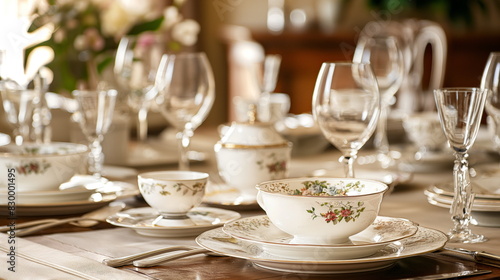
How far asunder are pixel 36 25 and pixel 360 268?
132cm

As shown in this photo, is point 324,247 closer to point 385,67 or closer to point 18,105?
point 18,105

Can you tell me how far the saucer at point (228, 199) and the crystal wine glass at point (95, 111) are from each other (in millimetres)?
216

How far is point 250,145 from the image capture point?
4.81 ft

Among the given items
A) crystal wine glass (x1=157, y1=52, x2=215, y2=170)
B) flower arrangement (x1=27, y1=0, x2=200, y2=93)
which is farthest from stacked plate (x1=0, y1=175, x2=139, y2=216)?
flower arrangement (x1=27, y1=0, x2=200, y2=93)

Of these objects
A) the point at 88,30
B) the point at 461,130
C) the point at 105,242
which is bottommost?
the point at 105,242

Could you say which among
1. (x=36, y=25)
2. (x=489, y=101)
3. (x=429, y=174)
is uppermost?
(x=36, y=25)

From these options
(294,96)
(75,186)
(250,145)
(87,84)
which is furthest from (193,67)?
(294,96)

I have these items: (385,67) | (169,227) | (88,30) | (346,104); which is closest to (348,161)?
(346,104)

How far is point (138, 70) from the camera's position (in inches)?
74.8

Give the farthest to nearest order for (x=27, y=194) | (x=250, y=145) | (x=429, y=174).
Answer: (x=429, y=174), (x=250, y=145), (x=27, y=194)

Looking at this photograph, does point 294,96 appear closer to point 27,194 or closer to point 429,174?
point 429,174

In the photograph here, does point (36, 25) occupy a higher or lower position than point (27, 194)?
higher

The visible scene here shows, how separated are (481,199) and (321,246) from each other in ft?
1.31

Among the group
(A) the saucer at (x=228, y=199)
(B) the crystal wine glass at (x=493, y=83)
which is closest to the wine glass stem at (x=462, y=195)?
(B) the crystal wine glass at (x=493, y=83)
